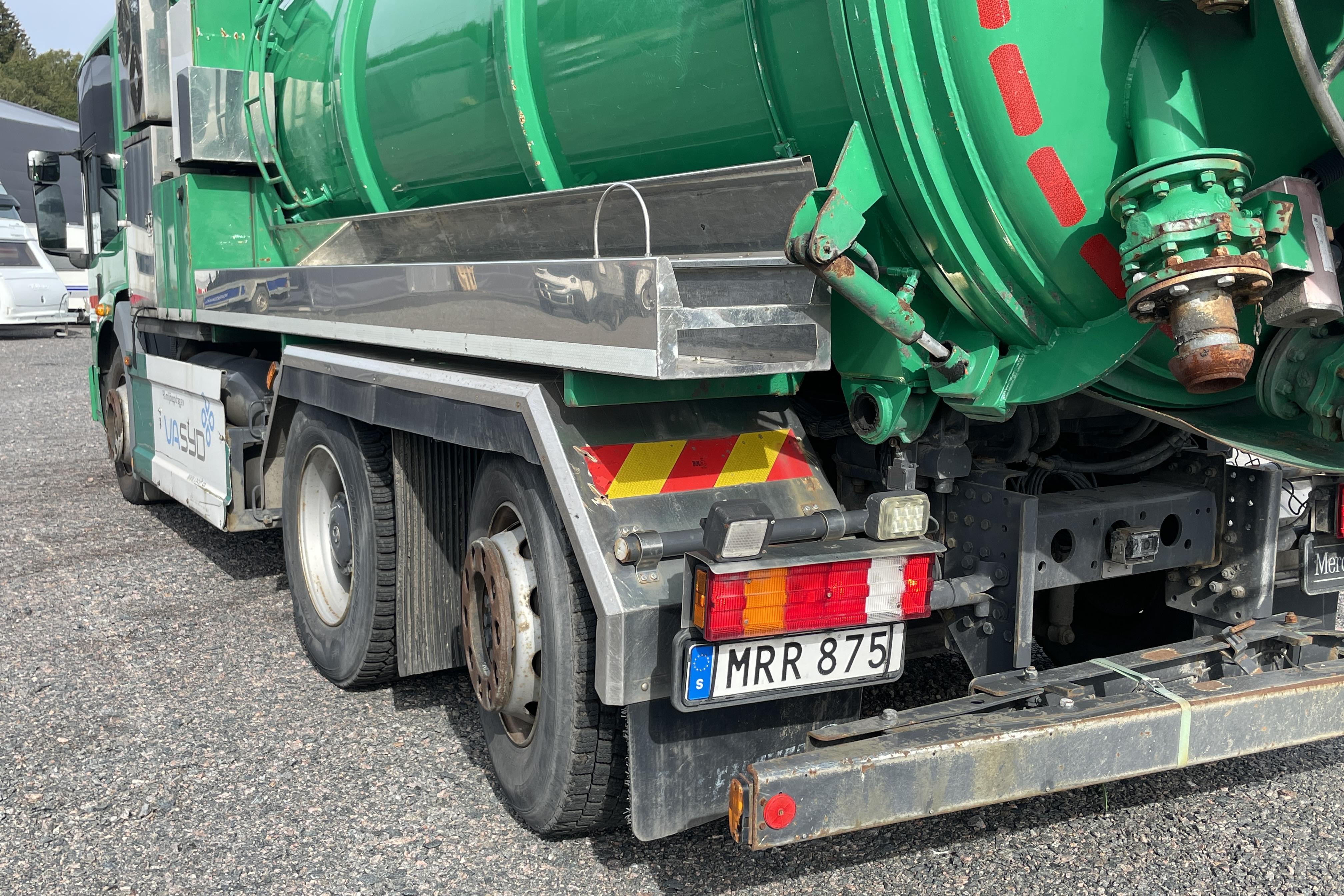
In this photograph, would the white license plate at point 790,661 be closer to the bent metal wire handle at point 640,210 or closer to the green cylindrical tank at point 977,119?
the green cylindrical tank at point 977,119

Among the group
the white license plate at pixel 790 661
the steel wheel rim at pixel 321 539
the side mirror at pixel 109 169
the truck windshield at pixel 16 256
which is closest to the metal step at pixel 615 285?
the white license plate at pixel 790 661

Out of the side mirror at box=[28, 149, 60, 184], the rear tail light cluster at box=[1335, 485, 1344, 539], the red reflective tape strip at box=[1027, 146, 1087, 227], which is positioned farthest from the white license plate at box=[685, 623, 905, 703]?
the side mirror at box=[28, 149, 60, 184]

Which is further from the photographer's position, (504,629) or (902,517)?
(504,629)

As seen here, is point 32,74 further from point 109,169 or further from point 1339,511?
point 1339,511

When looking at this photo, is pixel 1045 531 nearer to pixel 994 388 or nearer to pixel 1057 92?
pixel 994 388

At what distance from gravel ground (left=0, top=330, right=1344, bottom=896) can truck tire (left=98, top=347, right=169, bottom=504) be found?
7.74 feet

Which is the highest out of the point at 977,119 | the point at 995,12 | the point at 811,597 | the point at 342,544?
the point at 995,12

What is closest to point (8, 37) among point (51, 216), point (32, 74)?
point (32, 74)

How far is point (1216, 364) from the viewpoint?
1.85 meters

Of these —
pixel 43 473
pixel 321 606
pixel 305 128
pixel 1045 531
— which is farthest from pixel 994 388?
pixel 43 473

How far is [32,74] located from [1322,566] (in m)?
63.4

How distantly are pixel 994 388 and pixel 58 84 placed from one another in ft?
208

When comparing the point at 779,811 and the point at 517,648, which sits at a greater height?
the point at 517,648

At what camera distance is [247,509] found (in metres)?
4.71
